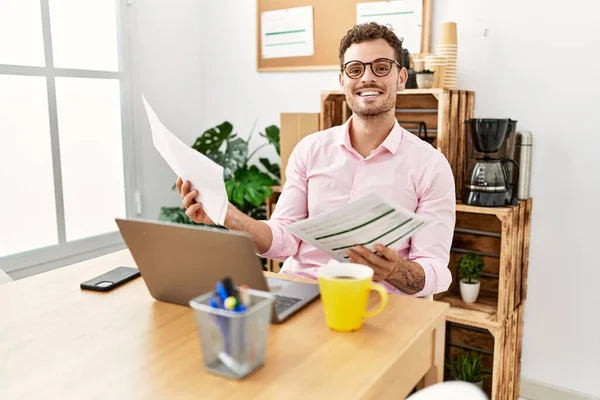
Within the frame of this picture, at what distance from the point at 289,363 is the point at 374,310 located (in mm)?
250

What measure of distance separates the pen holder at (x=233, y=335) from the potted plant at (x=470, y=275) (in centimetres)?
161

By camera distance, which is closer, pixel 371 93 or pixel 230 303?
pixel 230 303

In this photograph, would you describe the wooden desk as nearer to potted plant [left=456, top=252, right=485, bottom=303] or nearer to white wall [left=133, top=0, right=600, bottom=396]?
potted plant [left=456, top=252, right=485, bottom=303]

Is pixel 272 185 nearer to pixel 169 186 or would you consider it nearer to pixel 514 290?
pixel 169 186

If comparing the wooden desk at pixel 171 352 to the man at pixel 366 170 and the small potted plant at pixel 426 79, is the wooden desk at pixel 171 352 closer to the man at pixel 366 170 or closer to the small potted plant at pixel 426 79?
the man at pixel 366 170

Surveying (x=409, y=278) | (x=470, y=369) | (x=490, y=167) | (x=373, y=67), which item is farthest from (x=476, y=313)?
(x=373, y=67)

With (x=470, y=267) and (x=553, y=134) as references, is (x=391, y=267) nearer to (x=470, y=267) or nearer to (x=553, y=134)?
(x=470, y=267)

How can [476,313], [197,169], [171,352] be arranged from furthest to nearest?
[476,313]
[197,169]
[171,352]

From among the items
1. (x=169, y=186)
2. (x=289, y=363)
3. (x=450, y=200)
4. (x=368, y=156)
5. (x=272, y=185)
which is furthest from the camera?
(x=169, y=186)

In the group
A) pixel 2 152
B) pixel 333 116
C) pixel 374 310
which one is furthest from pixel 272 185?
pixel 374 310

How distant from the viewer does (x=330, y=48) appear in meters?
2.73

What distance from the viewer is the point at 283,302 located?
3.48 ft

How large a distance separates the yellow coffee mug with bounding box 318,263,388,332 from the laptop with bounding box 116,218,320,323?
94mm

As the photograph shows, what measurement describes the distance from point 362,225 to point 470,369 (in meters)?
1.57
